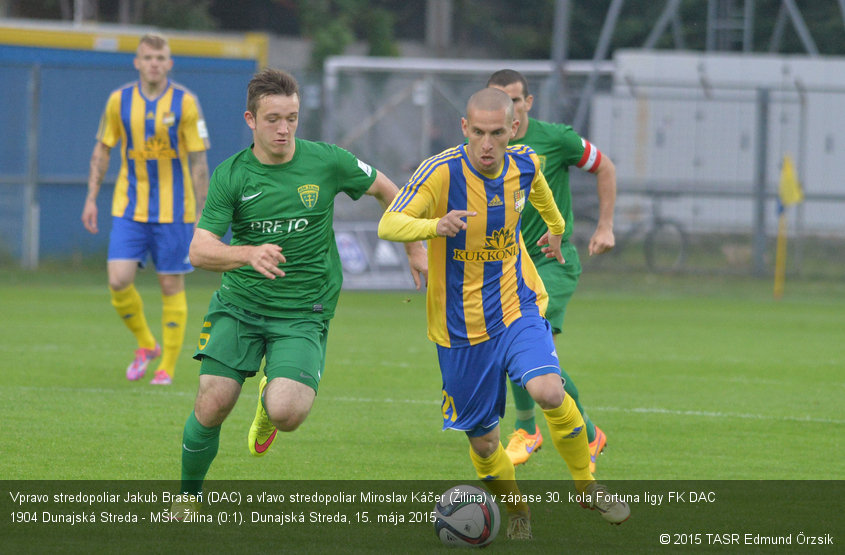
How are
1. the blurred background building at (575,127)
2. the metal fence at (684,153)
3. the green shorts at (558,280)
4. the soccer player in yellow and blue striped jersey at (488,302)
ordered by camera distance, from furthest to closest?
the metal fence at (684,153) < the blurred background building at (575,127) < the green shorts at (558,280) < the soccer player in yellow and blue striped jersey at (488,302)

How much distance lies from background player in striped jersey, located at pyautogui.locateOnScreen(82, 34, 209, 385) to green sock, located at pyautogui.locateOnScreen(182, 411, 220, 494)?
13.2ft

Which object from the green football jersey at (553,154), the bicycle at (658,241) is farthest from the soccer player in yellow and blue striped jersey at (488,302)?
the bicycle at (658,241)

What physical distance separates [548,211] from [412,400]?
11.7 ft

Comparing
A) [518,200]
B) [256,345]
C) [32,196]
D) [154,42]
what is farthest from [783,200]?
[256,345]

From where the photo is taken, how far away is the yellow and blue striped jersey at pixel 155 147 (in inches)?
389

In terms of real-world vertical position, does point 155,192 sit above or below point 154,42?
below

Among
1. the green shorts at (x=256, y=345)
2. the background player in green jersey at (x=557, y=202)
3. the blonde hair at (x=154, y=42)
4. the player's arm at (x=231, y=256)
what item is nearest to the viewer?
the player's arm at (x=231, y=256)

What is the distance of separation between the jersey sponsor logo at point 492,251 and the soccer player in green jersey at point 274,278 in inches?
8.6

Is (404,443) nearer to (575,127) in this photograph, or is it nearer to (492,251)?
(492,251)

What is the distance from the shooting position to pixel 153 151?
1008cm

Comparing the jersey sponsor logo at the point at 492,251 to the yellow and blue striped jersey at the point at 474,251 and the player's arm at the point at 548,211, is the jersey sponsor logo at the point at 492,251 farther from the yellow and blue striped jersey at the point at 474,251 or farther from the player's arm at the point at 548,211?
the player's arm at the point at 548,211
